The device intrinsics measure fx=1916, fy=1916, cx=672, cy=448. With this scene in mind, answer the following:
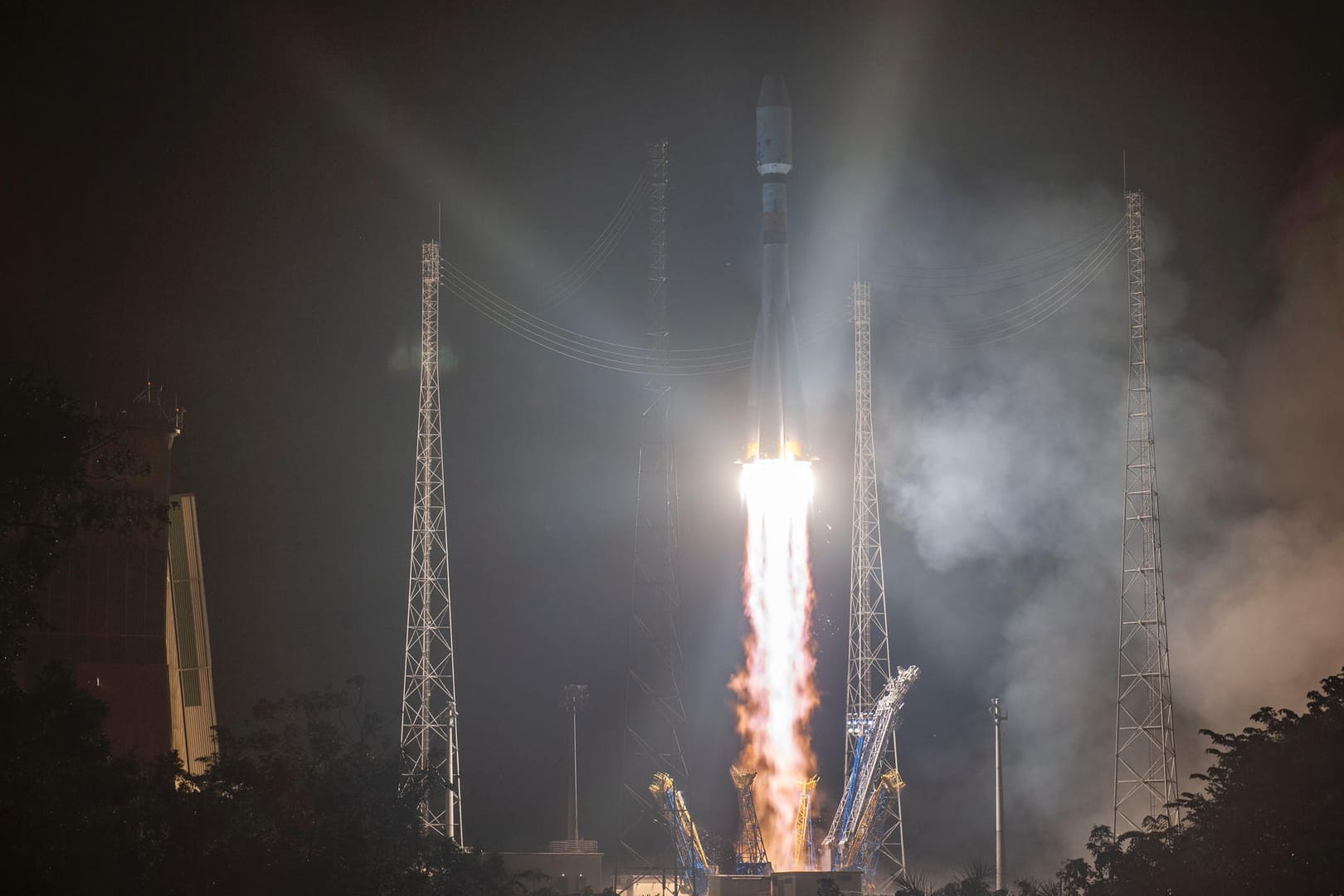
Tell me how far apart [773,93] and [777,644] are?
53.9 ft

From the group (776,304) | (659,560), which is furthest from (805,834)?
(776,304)

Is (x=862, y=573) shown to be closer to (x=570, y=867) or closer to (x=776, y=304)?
(x=776, y=304)

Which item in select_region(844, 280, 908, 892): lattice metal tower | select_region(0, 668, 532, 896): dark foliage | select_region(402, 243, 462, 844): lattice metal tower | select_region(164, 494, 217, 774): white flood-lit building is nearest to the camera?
select_region(0, 668, 532, 896): dark foliage

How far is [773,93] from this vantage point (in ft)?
186

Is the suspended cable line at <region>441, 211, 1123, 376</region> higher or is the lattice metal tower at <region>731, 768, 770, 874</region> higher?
the suspended cable line at <region>441, 211, 1123, 376</region>

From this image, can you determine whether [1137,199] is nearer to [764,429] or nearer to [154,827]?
[764,429]

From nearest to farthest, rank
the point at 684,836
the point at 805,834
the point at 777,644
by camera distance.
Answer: the point at 684,836 → the point at 805,834 → the point at 777,644

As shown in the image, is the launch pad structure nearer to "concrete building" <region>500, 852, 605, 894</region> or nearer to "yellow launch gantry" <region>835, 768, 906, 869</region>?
"yellow launch gantry" <region>835, 768, 906, 869</region>

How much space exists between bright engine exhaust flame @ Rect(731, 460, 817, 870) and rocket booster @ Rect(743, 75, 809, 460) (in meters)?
0.89

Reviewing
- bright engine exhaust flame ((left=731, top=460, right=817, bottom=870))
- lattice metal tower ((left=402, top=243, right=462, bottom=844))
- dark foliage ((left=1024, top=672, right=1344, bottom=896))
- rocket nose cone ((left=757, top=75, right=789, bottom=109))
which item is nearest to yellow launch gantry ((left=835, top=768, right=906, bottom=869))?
bright engine exhaust flame ((left=731, top=460, right=817, bottom=870))

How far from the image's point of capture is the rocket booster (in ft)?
186

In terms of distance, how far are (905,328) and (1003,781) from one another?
16.8 m

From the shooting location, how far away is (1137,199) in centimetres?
5478

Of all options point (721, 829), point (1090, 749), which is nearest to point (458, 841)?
point (721, 829)
